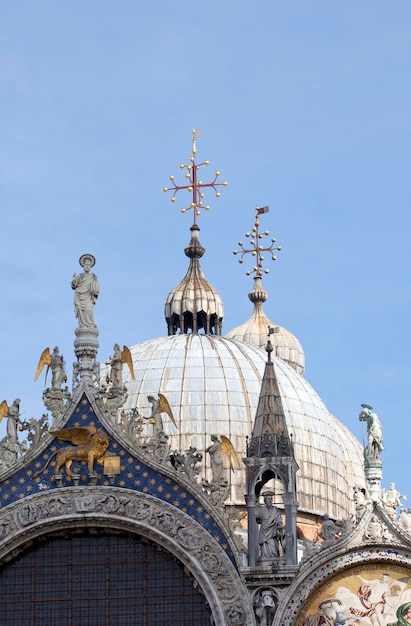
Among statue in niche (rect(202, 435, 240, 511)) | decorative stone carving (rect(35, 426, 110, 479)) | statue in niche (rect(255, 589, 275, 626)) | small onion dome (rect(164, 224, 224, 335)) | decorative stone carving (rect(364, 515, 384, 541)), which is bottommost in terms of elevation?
statue in niche (rect(255, 589, 275, 626))

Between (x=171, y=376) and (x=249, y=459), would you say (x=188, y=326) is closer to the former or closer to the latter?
(x=171, y=376)

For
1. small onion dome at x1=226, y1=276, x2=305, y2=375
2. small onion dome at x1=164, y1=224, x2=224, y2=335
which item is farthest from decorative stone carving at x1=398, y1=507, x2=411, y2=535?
small onion dome at x1=226, y1=276, x2=305, y2=375

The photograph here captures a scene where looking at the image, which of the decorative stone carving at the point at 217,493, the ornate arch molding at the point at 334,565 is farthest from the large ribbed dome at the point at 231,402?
the ornate arch molding at the point at 334,565

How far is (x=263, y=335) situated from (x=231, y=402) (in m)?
6.66

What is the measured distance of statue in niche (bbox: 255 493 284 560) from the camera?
33.5 meters

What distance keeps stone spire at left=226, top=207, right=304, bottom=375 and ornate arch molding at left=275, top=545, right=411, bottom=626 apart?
1544cm

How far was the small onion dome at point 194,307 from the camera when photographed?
45.4 metres

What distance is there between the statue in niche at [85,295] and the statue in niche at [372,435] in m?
4.66

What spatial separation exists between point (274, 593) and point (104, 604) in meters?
2.72

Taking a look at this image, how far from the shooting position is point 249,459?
111 ft

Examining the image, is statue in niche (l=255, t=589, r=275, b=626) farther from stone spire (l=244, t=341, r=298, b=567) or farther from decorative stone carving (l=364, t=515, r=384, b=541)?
decorative stone carving (l=364, t=515, r=384, b=541)

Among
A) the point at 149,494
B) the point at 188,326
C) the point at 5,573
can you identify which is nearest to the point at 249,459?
the point at 149,494

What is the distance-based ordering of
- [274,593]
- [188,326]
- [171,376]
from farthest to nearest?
[188,326], [171,376], [274,593]

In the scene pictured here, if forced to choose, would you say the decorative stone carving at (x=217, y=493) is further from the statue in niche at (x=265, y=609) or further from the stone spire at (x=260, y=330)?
the stone spire at (x=260, y=330)
